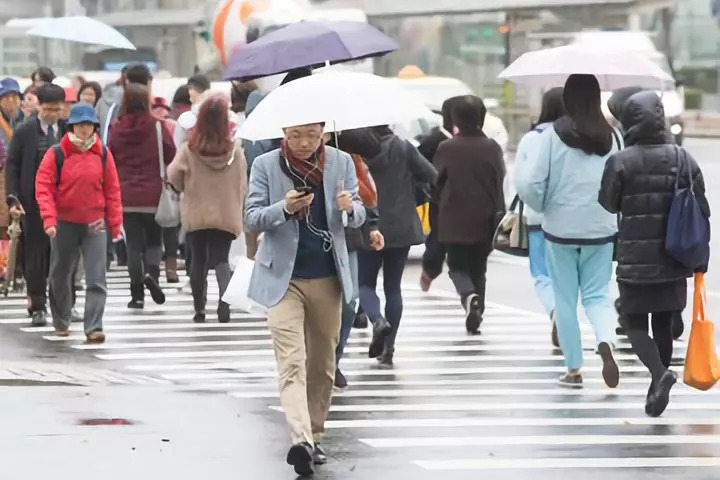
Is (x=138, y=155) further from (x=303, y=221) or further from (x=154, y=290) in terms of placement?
(x=303, y=221)

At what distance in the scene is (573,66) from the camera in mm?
12000

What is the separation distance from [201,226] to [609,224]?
4.32 m

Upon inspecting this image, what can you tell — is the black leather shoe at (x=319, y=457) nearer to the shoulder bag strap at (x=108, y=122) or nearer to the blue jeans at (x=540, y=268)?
the blue jeans at (x=540, y=268)

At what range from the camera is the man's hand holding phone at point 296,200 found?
867 cm

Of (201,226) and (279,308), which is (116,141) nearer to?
(201,226)

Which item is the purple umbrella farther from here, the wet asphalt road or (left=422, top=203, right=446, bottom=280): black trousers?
(left=422, top=203, right=446, bottom=280): black trousers

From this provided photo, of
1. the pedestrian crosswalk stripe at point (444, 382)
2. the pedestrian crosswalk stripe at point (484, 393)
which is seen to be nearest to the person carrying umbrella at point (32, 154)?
the pedestrian crosswalk stripe at point (444, 382)

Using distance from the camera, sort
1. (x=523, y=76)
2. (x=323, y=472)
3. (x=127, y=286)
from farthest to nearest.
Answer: (x=127, y=286), (x=523, y=76), (x=323, y=472)

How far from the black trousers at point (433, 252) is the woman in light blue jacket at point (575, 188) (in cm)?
450

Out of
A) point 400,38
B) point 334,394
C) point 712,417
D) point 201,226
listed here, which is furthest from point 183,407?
point 400,38

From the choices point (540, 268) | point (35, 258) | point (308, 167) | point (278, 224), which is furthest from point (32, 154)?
point (278, 224)

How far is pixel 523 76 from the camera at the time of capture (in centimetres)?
1264

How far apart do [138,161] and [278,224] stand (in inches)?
295

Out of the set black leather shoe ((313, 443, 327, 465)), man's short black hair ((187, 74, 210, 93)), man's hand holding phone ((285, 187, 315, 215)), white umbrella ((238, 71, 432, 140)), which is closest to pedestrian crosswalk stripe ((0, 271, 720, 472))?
black leather shoe ((313, 443, 327, 465))
